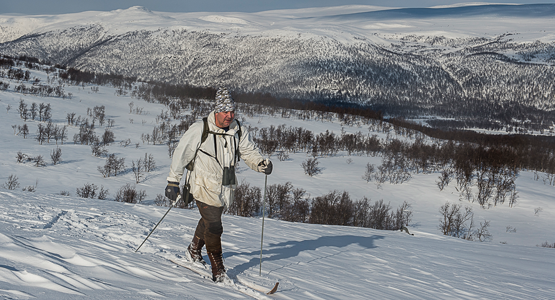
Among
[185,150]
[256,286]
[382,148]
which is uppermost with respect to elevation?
[185,150]

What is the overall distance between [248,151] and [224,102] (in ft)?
2.20

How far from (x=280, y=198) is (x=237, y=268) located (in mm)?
25602

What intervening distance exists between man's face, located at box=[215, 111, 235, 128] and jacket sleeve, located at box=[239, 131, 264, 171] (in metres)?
0.31

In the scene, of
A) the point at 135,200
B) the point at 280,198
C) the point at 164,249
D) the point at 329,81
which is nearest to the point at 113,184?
the point at 135,200

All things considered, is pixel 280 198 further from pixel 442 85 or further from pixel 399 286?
pixel 442 85

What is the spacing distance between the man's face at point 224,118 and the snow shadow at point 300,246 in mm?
1895

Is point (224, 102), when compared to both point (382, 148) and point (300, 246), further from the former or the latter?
point (382, 148)

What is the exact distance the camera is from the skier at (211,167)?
3.74m

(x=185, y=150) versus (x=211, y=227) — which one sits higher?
(x=185, y=150)

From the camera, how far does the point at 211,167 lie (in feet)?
12.3

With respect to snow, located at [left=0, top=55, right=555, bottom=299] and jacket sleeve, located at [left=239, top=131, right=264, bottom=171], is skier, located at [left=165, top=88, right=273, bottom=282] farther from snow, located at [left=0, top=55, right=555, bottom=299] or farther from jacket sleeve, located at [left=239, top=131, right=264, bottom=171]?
snow, located at [left=0, top=55, right=555, bottom=299]

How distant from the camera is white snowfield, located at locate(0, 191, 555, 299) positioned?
286 centimetres

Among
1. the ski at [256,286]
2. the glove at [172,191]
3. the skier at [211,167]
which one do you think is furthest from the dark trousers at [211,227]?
the ski at [256,286]

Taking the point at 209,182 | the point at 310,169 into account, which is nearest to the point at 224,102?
the point at 209,182
